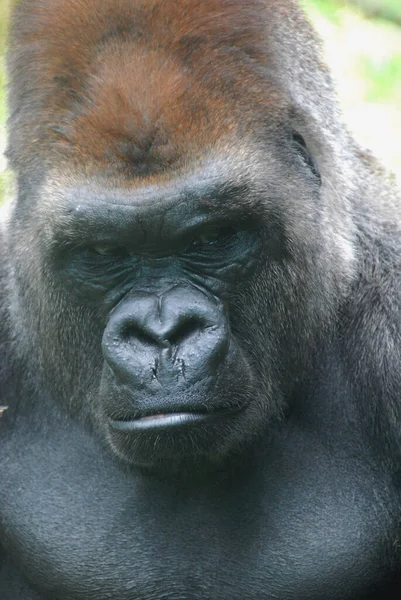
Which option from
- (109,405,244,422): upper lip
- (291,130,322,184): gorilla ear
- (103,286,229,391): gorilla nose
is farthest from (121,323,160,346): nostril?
(291,130,322,184): gorilla ear

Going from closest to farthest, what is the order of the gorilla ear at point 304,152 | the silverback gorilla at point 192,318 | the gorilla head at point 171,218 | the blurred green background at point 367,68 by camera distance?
the gorilla head at point 171,218, the silverback gorilla at point 192,318, the gorilla ear at point 304,152, the blurred green background at point 367,68

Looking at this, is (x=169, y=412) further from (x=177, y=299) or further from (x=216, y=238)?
(x=216, y=238)

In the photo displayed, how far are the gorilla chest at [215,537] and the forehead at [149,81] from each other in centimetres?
153

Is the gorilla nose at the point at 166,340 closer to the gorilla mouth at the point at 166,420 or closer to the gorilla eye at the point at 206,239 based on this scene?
the gorilla mouth at the point at 166,420

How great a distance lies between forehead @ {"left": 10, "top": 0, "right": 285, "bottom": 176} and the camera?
192 inches

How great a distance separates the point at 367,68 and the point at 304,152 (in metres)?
6.16

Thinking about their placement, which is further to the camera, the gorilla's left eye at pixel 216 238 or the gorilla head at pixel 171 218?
the gorilla's left eye at pixel 216 238

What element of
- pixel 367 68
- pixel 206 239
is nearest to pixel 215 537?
pixel 206 239

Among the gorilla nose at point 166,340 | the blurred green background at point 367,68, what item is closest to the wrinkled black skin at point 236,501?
the gorilla nose at point 166,340

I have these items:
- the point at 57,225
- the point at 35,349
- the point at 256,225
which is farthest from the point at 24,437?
the point at 256,225

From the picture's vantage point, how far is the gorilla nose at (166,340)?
4539 mm

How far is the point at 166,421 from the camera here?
458 centimetres

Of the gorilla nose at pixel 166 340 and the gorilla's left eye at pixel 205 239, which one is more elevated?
the gorilla's left eye at pixel 205 239

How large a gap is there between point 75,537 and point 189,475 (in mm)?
600
